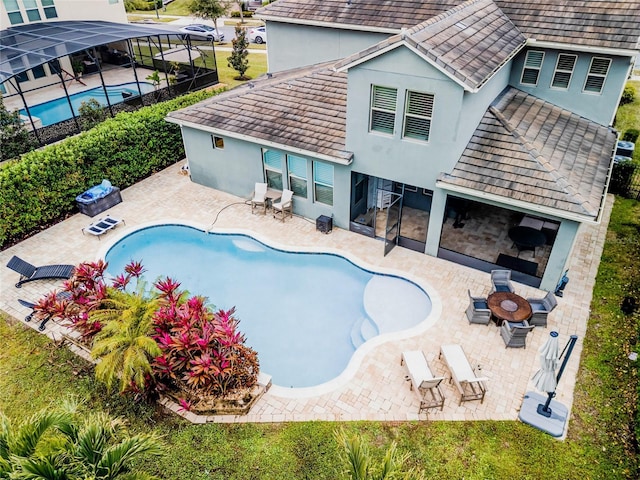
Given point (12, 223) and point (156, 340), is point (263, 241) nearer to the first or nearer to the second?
point (156, 340)

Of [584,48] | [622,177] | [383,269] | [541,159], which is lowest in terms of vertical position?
[383,269]

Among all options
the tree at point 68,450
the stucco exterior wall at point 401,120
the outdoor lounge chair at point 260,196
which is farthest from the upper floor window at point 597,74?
the tree at point 68,450

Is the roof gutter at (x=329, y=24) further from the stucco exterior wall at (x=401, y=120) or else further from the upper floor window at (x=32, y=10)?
A: the upper floor window at (x=32, y=10)

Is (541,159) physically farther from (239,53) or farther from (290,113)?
(239,53)

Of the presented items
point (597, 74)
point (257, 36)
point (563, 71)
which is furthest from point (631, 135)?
point (257, 36)

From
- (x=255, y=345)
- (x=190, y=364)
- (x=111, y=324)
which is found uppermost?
(x=111, y=324)

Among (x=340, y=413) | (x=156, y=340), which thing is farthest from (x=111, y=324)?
(x=340, y=413)
